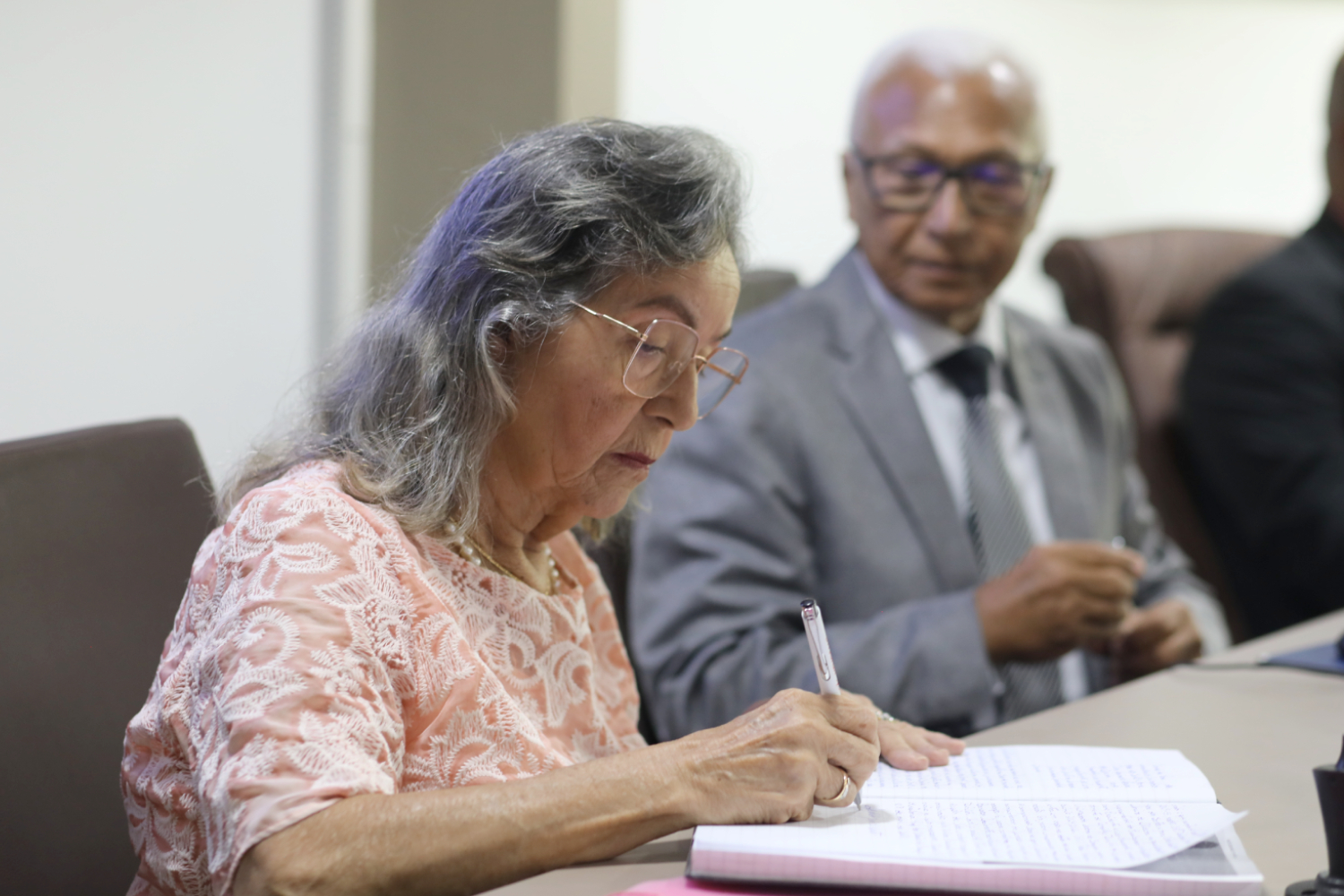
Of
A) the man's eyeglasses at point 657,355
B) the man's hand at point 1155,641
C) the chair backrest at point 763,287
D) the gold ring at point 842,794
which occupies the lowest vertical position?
the man's hand at point 1155,641

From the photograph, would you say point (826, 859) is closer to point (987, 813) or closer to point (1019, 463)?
point (987, 813)

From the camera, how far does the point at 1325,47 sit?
12.4ft

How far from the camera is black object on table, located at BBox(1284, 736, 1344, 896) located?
2.31 ft

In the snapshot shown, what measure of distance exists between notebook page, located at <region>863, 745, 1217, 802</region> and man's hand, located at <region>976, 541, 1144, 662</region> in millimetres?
458

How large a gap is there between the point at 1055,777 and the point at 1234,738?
0.31m

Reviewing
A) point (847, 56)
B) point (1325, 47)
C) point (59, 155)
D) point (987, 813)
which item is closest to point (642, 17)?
point (847, 56)

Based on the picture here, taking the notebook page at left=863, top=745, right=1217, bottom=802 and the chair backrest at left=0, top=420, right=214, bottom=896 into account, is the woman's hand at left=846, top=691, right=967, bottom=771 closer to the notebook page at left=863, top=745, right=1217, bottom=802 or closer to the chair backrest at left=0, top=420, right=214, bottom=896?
the notebook page at left=863, top=745, right=1217, bottom=802

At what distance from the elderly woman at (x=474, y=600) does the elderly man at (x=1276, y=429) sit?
4.83ft

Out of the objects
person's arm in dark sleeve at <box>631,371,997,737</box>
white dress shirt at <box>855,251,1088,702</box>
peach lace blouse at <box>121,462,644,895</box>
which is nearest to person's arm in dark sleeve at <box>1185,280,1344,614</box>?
white dress shirt at <box>855,251,1088,702</box>

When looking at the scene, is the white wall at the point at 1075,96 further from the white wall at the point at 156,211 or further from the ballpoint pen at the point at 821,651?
the ballpoint pen at the point at 821,651

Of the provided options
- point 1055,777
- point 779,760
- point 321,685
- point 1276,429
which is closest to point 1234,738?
point 1055,777

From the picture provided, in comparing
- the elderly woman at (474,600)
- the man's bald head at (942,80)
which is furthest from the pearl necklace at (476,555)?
the man's bald head at (942,80)

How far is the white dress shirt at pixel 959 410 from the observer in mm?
1685

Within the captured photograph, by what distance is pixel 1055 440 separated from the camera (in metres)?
1.76
